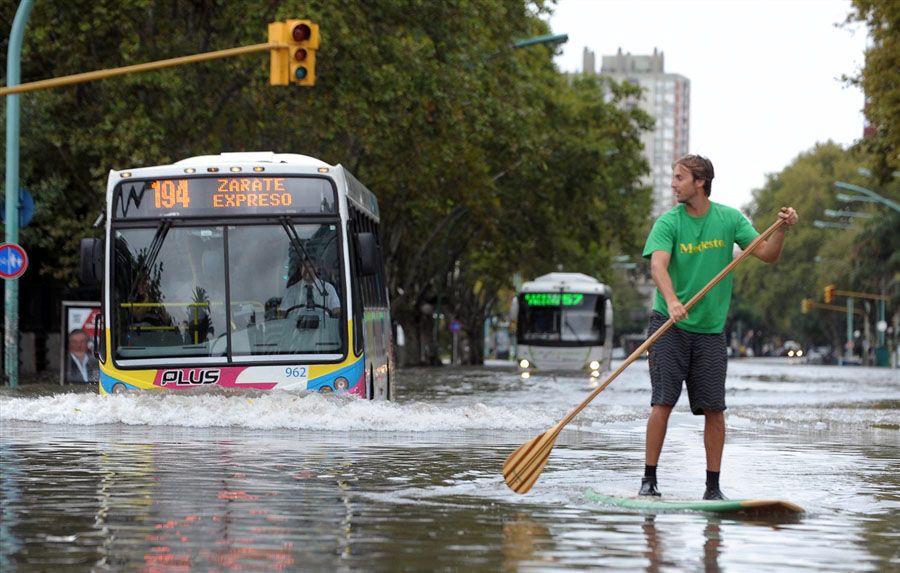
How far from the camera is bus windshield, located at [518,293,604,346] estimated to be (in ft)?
177

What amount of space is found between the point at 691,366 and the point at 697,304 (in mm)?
344

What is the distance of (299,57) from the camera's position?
24984 millimetres

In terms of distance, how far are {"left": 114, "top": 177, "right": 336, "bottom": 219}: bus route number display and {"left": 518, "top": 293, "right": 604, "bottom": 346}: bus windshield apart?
3400 centimetres

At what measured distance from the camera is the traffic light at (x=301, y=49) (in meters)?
24.8

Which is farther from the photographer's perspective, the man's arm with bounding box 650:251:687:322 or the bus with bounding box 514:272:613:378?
the bus with bounding box 514:272:613:378

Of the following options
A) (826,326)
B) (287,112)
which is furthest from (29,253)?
(826,326)

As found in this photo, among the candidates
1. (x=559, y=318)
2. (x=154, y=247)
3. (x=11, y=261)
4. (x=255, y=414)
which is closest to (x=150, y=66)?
(x=154, y=247)

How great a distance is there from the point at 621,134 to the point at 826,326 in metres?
85.1

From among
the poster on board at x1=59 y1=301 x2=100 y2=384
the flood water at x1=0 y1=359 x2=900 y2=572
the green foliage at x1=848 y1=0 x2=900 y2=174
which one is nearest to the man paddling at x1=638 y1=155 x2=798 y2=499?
the flood water at x1=0 y1=359 x2=900 y2=572

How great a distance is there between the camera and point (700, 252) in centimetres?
1084

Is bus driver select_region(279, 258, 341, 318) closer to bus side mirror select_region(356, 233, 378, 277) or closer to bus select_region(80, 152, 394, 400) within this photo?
bus select_region(80, 152, 394, 400)

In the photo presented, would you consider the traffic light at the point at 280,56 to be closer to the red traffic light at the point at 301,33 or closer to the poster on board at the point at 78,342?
the red traffic light at the point at 301,33

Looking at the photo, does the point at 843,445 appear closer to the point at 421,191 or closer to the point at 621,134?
the point at 421,191

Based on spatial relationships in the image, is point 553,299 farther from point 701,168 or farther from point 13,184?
point 701,168
